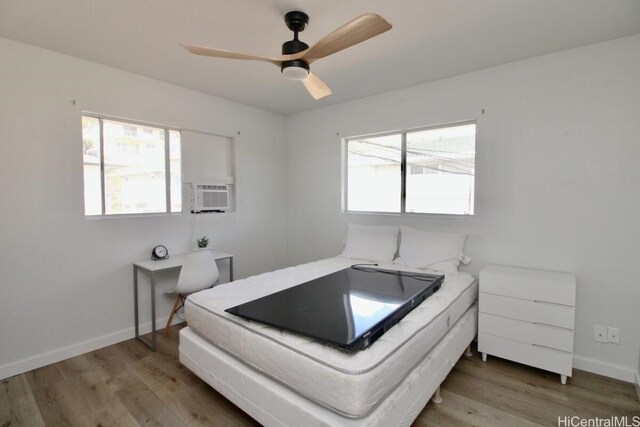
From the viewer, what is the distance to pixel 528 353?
2.23m

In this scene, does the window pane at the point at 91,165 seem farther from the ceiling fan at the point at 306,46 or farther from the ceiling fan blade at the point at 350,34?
the ceiling fan blade at the point at 350,34

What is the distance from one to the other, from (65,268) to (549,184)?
161 inches

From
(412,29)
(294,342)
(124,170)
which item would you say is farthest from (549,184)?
(124,170)

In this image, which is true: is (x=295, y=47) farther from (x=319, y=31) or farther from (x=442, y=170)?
(x=442, y=170)

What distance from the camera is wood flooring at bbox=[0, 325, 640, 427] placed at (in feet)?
5.90

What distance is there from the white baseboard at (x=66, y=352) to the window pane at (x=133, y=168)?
1155 mm

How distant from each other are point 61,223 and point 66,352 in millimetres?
1086

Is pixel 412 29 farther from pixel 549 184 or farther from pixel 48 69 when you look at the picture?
pixel 48 69

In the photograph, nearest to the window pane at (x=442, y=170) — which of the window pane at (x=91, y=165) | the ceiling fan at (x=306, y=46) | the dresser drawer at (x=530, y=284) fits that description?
the dresser drawer at (x=530, y=284)

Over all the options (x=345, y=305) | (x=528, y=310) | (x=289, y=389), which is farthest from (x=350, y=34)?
(x=528, y=310)

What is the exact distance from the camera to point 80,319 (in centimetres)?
258

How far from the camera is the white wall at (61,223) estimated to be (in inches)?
88.2

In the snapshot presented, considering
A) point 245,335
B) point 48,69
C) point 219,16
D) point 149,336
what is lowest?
point 149,336

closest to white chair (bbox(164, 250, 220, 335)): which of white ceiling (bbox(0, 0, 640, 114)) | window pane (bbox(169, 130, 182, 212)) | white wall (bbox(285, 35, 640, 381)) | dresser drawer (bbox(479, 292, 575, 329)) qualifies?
window pane (bbox(169, 130, 182, 212))
